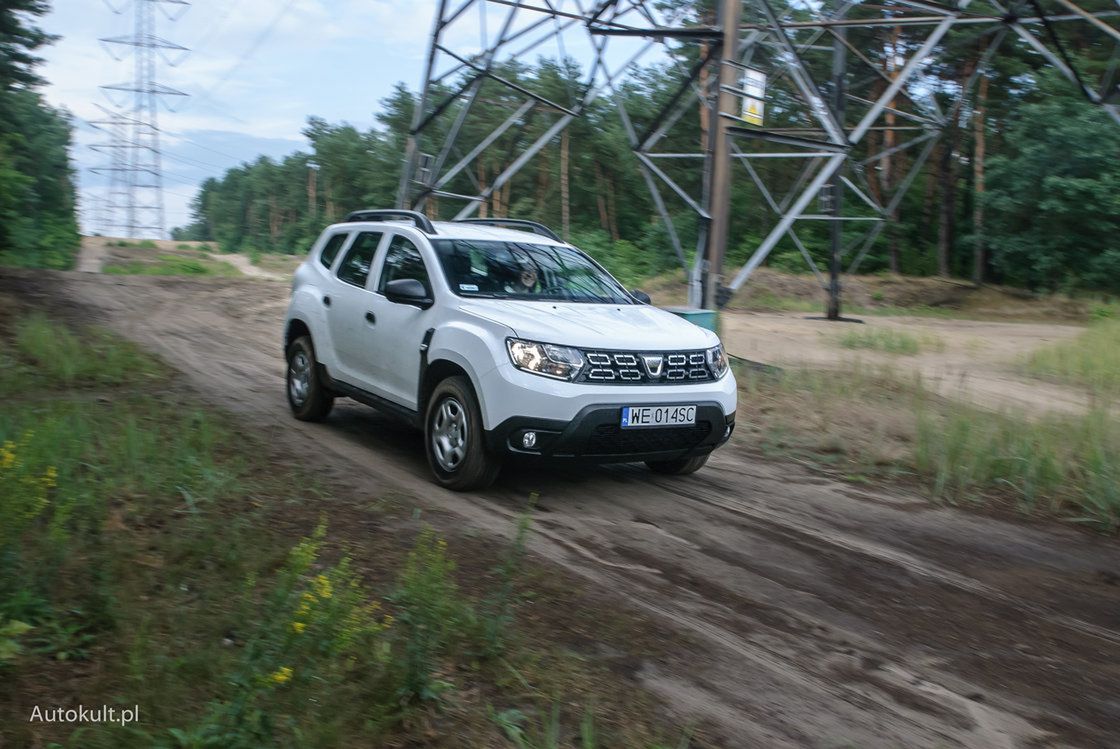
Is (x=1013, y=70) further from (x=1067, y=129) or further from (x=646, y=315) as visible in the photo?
(x=646, y=315)

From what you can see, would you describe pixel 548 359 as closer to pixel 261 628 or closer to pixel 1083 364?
pixel 261 628

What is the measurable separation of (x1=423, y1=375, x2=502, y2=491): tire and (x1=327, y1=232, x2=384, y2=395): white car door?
98 centimetres

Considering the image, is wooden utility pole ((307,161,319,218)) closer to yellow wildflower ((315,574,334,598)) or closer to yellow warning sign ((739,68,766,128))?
yellow warning sign ((739,68,766,128))

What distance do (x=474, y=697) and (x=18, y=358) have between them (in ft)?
29.7

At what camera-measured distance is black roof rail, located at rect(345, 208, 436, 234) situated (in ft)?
24.9

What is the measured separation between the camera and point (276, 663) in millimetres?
3359

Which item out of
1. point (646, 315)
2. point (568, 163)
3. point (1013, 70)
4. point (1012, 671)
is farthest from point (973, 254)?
point (1012, 671)

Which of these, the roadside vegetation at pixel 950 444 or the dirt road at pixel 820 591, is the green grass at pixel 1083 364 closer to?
the roadside vegetation at pixel 950 444

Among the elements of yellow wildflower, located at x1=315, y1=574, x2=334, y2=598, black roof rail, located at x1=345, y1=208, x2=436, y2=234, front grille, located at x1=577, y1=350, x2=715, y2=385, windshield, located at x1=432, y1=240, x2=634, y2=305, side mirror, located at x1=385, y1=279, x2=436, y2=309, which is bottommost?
yellow wildflower, located at x1=315, y1=574, x2=334, y2=598

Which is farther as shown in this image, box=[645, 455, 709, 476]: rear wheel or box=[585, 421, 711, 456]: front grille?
box=[645, 455, 709, 476]: rear wheel

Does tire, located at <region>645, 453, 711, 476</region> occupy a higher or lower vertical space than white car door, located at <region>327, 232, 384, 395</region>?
lower
